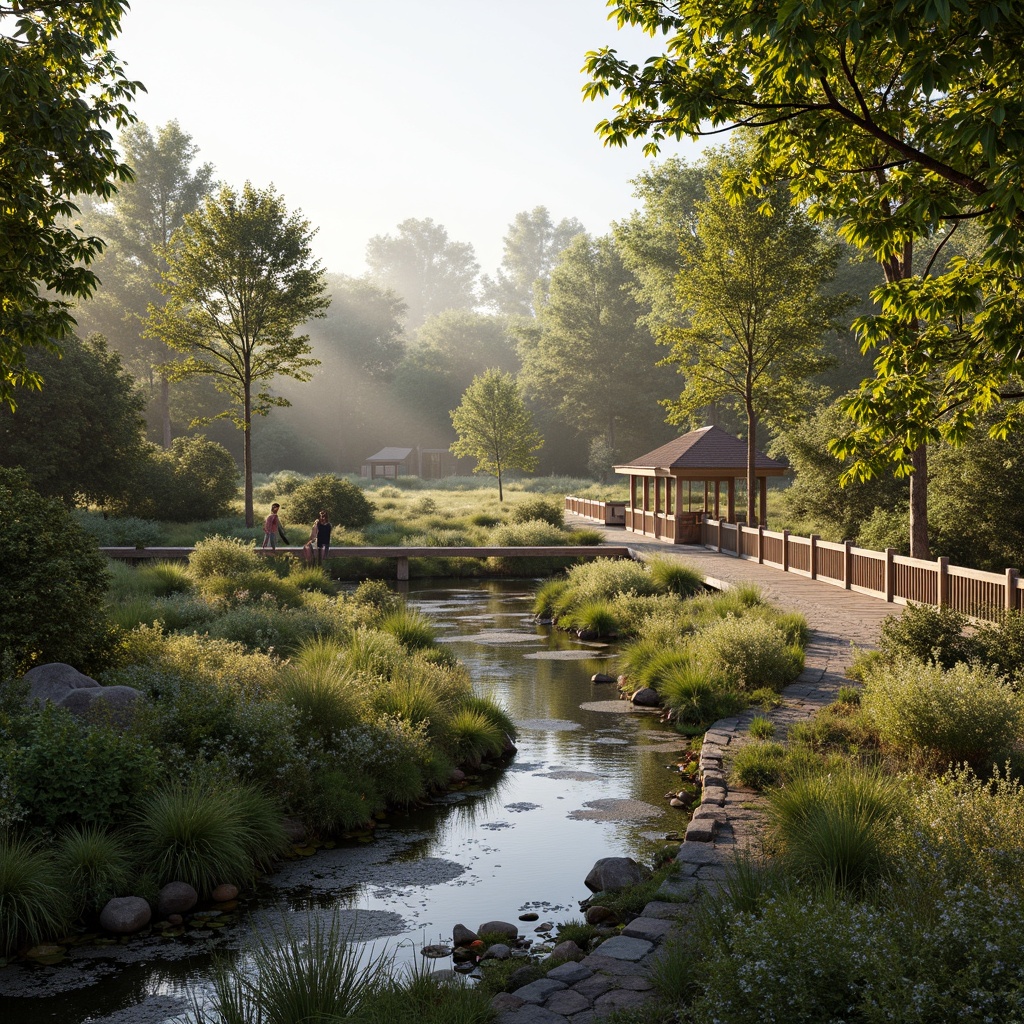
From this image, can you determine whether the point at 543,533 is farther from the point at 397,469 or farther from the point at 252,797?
the point at 397,469

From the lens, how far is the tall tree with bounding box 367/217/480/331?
146m

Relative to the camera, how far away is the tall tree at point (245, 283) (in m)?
31.0

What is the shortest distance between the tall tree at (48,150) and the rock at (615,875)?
709 centimetres

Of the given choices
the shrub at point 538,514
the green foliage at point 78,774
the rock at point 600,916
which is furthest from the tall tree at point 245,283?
the rock at point 600,916

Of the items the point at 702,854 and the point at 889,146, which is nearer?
the point at 702,854

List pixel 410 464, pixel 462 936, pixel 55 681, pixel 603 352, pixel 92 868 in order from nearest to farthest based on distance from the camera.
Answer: pixel 462 936
pixel 92 868
pixel 55 681
pixel 603 352
pixel 410 464

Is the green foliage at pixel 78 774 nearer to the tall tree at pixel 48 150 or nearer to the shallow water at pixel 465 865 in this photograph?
the shallow water at pixel 465 865

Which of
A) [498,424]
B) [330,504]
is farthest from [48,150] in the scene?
[498,424]

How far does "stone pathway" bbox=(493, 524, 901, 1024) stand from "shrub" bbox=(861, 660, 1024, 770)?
4.69 feet

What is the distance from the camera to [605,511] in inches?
1604

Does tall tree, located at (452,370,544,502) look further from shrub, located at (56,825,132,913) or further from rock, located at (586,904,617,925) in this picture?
rock, located at (586,904,617,925)

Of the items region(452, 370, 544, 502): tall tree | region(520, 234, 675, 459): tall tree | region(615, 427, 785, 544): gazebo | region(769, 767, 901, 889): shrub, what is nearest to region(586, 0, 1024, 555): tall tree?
region(769, 767, 901, 889): shrub

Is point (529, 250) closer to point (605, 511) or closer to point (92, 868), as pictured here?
point (605, 511)

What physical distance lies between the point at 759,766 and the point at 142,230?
61167 mm
